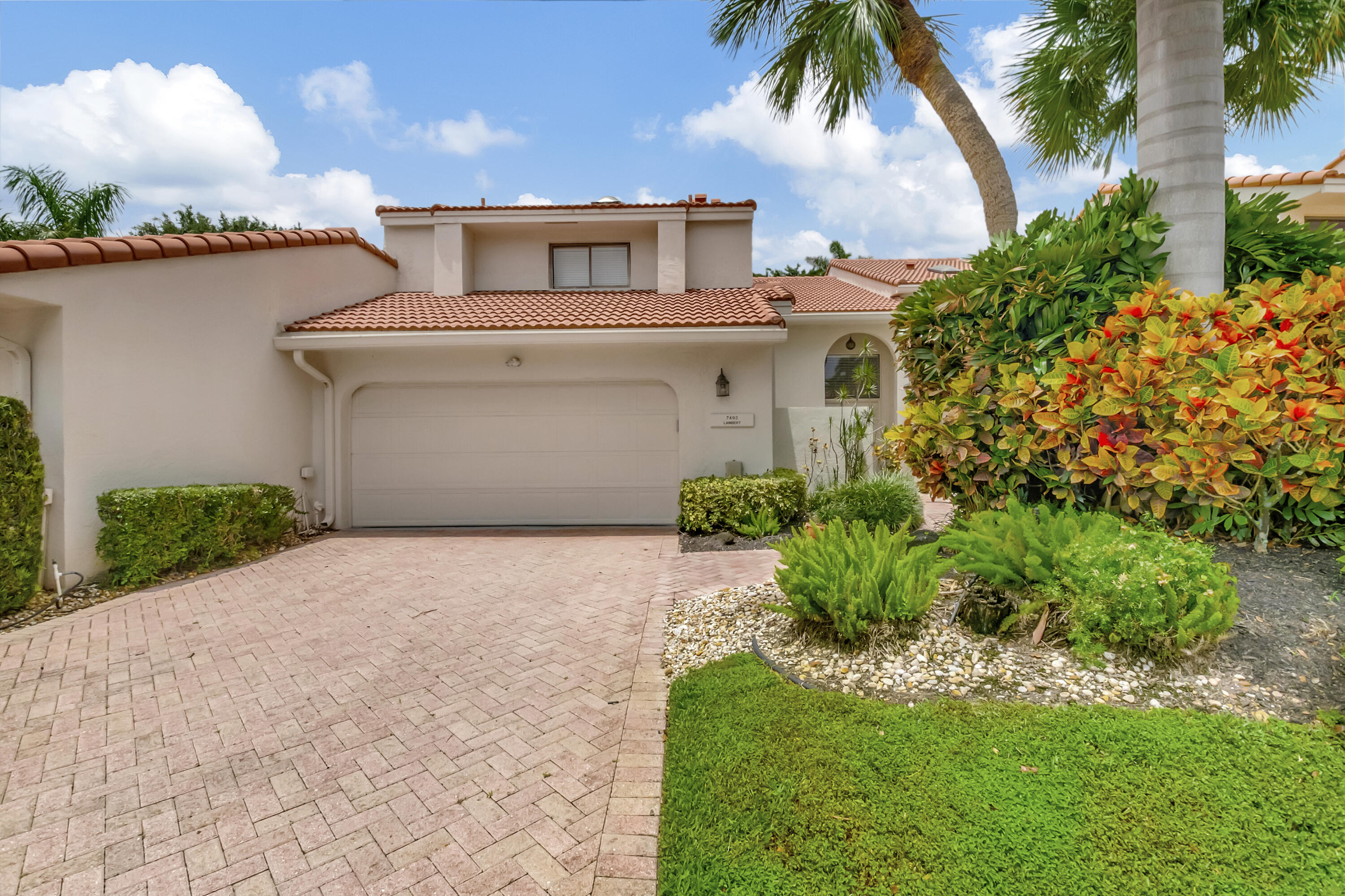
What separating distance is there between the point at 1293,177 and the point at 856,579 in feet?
38.3

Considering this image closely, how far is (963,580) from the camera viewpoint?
15.0ft

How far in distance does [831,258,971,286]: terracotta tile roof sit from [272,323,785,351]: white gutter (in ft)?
25.1

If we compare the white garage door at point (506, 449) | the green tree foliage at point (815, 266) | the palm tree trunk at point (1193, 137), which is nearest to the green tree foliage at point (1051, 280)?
the palm tree trunk at point (1193, 137)

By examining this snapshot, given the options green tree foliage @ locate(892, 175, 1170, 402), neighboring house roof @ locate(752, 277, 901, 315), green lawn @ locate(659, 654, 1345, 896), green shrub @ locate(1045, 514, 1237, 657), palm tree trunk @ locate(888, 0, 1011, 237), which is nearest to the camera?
green lawn @ locate(659, 654, 1345, 896)

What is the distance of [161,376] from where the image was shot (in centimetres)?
686

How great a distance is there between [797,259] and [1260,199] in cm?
2978

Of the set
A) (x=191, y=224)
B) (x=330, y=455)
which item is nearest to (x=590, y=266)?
(x=330, y=455)

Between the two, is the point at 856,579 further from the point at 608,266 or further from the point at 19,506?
the point at 608,266

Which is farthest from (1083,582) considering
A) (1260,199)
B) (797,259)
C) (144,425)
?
(797,259)

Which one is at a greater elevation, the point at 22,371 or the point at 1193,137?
the point at 1193,137

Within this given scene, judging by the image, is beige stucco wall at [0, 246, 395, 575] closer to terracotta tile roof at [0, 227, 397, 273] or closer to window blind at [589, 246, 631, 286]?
terracotta tile roof at [0, 227, 397, 273]

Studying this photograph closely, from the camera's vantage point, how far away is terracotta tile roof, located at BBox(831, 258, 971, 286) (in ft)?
50.9

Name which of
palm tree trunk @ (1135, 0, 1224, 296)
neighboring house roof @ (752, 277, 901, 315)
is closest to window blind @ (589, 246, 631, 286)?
neighboring house roof @ (752, 277, 901, 315)

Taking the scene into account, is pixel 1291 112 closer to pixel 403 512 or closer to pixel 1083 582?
pixel 1083 582
